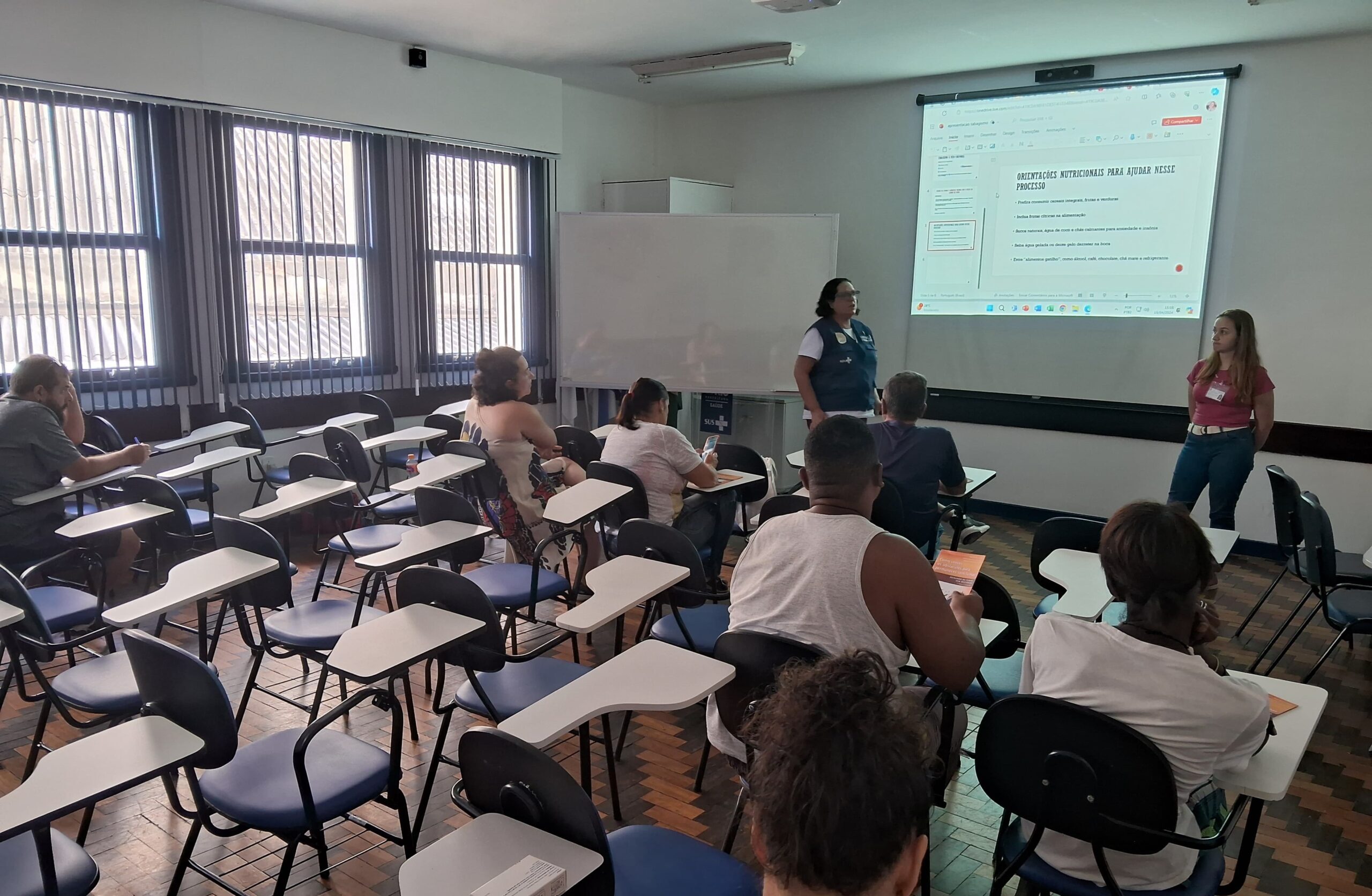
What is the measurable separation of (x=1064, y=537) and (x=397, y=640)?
231cm

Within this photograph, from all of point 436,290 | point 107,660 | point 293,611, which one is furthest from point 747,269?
point 107,660

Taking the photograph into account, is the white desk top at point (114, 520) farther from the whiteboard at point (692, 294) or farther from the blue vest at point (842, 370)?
the whiteboard at point (692, 294)

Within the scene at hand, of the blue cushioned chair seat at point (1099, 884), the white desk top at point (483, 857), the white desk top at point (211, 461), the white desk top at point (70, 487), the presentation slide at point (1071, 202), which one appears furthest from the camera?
the presentation slide at point (1071, 202)

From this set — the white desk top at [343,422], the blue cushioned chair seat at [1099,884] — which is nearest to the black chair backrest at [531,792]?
the blue cushioned chair seat at [1099,884]

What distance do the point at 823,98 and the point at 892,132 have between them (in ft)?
2.30

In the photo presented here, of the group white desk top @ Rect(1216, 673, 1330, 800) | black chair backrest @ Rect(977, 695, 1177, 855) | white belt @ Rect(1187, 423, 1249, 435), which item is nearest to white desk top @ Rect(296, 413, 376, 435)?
black chair backrest @ Rect(977, 695, 1177, 855)

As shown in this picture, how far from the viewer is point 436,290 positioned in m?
6.45

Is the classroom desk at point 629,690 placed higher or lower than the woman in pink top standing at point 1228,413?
lower

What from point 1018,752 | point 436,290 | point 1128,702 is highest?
point 436,290

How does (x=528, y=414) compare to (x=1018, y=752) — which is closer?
(x=1018, y=752)

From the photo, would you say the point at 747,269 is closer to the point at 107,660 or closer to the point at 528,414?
the point at 528,414

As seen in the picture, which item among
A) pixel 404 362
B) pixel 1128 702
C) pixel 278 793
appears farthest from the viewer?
pixel 404 362

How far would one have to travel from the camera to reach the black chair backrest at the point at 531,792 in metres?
1.45

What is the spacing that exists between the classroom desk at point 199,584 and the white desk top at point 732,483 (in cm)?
179
